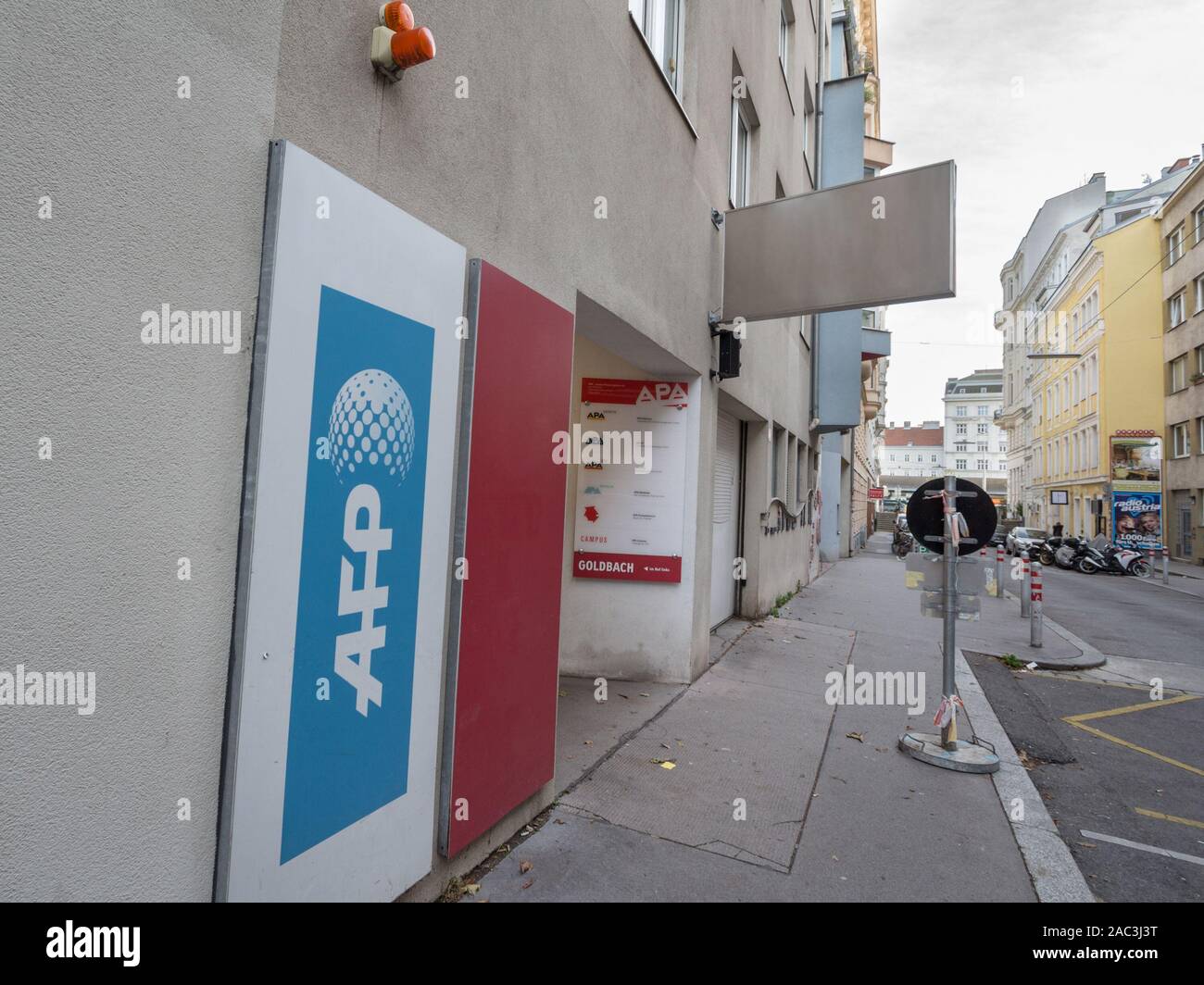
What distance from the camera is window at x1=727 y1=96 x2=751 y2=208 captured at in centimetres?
862

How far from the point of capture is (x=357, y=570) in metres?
2.40

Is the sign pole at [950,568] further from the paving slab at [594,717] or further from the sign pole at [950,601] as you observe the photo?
the paving slab at [594,717]

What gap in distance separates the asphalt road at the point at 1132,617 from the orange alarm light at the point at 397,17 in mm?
10974

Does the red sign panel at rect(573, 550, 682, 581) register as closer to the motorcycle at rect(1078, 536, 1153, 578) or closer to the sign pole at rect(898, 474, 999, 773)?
the sign pole at rect(898, 474, 999, 773)

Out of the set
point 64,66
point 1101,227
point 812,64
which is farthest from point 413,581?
point 1101,227

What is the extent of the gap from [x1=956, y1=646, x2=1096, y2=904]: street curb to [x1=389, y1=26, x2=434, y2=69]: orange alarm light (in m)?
4.28

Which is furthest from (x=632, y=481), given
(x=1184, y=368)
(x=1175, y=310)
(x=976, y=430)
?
(x=976, y=430)

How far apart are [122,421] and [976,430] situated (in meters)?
112

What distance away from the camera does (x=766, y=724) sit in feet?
18.3

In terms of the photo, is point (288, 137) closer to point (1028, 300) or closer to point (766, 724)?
point (766, 724)

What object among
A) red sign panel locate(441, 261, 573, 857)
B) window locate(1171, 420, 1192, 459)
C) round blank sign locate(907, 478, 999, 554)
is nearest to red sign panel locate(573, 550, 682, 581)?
round blank sign locate(907, 478, 999, 554)

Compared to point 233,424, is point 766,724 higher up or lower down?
lower down

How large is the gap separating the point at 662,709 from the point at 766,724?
2.69 ft

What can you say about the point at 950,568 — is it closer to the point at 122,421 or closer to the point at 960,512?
the point at 960,512
